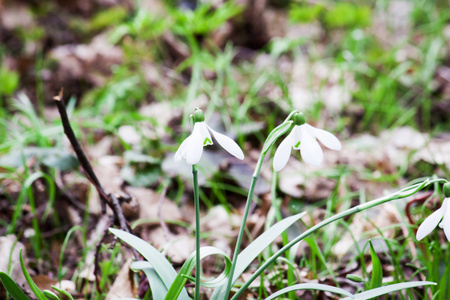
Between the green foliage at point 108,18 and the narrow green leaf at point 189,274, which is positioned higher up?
the green foliage at point 108,18

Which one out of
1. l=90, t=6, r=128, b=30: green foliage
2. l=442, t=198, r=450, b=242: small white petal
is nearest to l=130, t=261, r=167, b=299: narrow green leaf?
l=442, t=198, r=450, b=242: small white petal

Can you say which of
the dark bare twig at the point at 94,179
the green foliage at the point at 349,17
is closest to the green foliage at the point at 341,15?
the green foliage at the point at 349,17

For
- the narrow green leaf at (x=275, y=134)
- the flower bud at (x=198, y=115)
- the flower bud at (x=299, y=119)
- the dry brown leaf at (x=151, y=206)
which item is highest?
the flower bud at (x=299, y=119)

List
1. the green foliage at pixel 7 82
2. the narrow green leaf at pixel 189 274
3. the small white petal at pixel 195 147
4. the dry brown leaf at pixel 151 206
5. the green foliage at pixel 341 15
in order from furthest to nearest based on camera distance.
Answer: the green foliage at pixel 341 15 → the green foliage at pixel 7 82 → the dry brown leaf at pixel 151 206 → the narrow green leaf at pixel 189 274 → the small white petal at pixel 195 147

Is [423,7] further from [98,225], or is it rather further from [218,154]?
[98,225]

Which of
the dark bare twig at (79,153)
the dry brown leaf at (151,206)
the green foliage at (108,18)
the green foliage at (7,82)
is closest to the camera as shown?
the dark bare twig at (79,153)

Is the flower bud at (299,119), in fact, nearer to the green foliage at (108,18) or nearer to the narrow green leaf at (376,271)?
the narrow green leaf at (376,271)
